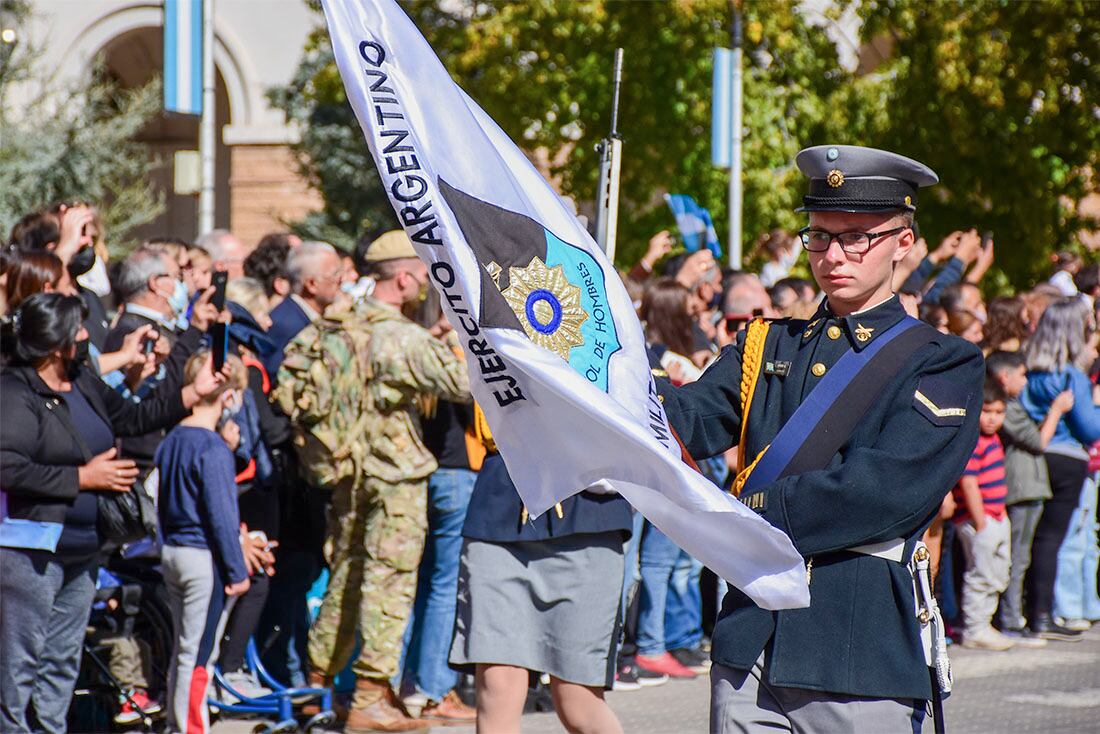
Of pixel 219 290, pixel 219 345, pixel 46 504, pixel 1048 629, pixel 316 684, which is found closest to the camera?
pixel 46 504

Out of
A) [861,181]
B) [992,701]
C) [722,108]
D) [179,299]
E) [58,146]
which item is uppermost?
[722,108]

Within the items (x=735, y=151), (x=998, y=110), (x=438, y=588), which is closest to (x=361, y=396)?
(x=438, y=588)

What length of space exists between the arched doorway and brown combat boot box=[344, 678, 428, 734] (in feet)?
63.6

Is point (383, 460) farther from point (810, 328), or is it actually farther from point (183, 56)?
point (183, 56)

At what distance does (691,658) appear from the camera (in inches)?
351

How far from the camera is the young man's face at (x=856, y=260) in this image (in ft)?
12.8

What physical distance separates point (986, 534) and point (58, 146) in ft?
39.7

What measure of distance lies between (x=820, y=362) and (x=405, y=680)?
4429 millimetres

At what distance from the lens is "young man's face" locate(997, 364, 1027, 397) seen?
9.85 metres

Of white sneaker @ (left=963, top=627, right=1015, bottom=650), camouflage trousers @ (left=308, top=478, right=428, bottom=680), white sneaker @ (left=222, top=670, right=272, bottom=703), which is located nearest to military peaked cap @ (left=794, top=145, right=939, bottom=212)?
camouflage trousers @ (left=308, top=478, right=428, bottom=680)

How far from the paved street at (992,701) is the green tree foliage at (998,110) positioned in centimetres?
850

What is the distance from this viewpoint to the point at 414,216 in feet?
12.5

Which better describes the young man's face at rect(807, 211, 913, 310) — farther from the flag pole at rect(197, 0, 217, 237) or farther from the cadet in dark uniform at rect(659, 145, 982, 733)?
the flag pole at rect(197, 0, 217, 237)

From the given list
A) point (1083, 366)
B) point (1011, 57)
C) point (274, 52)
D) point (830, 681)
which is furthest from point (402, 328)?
point (274, 52)
